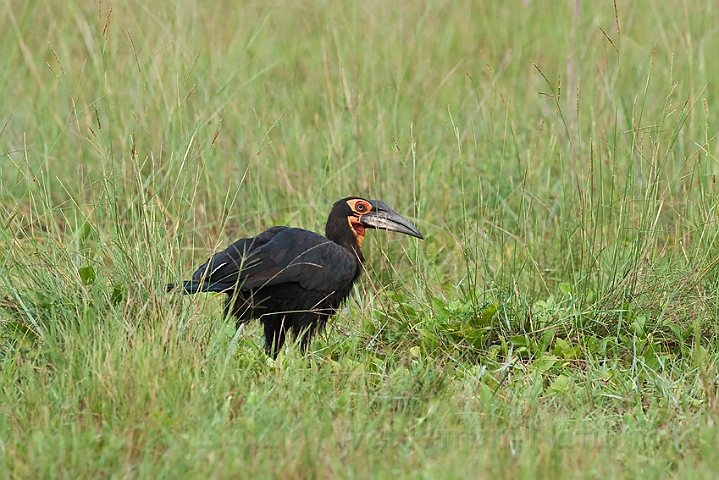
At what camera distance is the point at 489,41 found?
7.43 meters

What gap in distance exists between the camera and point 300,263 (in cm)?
441

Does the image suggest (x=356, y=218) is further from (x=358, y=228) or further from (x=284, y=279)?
A: (x=284, y=279)

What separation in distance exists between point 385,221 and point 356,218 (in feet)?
0.48

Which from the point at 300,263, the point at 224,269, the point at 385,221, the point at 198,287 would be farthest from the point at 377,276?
the point at 198,287

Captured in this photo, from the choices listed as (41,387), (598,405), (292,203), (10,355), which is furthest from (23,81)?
(598,405)

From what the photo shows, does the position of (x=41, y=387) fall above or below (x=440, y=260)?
above

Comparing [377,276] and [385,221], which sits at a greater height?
[385,221]

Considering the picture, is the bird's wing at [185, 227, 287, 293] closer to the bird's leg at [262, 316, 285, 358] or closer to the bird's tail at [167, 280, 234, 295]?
the bird's tail at [167, 280, 234, 295]

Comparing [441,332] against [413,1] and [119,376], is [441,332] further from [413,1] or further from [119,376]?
[413,1]

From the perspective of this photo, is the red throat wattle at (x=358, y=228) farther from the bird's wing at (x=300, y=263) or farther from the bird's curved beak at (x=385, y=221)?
the bird's wing at (x=300, y=263)

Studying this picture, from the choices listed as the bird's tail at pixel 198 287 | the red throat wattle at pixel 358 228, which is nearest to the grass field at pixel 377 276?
the bird's tail at pixel 198 287

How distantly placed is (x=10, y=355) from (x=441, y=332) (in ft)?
5.60

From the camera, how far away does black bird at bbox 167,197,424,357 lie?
14.1ft

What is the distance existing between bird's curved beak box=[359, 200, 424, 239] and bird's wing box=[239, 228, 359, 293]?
0.26 m
